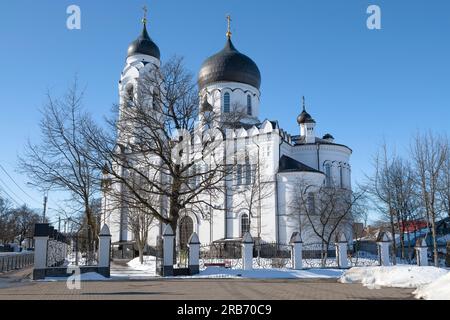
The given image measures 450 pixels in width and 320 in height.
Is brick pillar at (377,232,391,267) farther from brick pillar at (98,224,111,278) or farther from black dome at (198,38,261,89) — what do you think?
black dome at (198,38,261,89)

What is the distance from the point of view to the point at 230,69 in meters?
39.2

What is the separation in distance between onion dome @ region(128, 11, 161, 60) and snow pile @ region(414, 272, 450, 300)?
34.2 metres

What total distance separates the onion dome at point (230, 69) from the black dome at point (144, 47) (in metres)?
4.63

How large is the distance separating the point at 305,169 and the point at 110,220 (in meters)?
17.7

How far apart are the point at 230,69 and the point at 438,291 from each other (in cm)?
3208

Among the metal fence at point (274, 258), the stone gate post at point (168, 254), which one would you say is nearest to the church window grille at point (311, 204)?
the metal fence at point (274, 258)

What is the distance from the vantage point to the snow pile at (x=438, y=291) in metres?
8.80

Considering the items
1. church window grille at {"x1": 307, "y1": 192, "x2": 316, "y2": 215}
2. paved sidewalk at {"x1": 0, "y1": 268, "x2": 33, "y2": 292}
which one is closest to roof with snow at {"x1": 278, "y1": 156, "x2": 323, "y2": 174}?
church window grille at {"x1": 307, "y1": 192, "x2": 316, "y2": 215}

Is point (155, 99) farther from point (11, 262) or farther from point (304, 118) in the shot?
point (304, 118)

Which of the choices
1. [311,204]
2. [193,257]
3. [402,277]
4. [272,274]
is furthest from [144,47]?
[402,277]

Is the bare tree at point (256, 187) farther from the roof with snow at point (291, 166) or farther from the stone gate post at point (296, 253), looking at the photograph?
the stone gate post at point (296, 253)

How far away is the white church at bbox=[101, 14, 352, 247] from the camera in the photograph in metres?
33.5

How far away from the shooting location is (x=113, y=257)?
3897 cm
